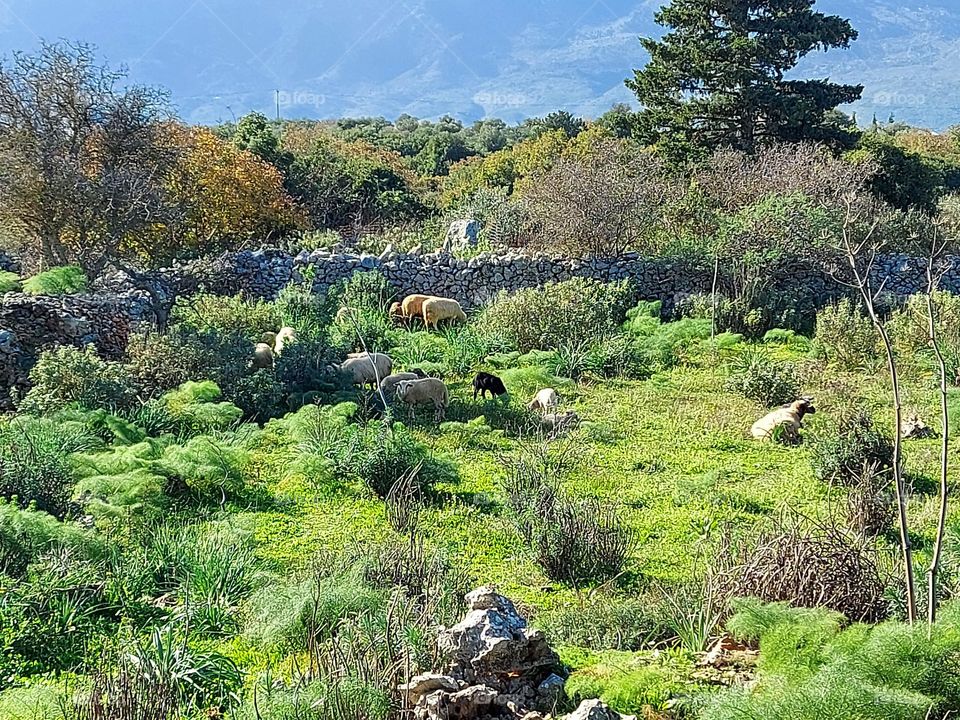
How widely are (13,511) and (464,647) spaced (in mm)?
3361

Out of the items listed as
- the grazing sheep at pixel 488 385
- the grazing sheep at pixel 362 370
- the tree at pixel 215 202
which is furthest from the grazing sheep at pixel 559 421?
the tree at pixel 215 202

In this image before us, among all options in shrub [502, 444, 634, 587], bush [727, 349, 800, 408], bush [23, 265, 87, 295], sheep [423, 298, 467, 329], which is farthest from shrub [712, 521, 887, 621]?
sheep [423, 298, 467, 329]

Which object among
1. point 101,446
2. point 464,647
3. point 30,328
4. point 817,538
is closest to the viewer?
point 464,647

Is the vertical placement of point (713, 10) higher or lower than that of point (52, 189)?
higher

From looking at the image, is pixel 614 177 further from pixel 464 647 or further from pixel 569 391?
pixel 464 647

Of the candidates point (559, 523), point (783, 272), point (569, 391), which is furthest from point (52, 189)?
point (783, 272)

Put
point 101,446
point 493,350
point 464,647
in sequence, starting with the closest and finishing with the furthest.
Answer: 1. point 464,647
2. point 101,446
3. point 493,350

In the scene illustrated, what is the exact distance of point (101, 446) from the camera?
863 cm

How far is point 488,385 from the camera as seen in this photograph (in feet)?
36.2

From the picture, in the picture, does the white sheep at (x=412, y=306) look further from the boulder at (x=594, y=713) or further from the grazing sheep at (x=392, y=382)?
the boulder at (x=594, y=713)

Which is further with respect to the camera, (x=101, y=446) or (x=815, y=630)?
(x=101, y=446)

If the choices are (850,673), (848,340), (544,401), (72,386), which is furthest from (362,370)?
(850,673)

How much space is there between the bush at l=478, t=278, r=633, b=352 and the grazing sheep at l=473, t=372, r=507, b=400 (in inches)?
96.8

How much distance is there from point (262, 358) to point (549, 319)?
172 inches
